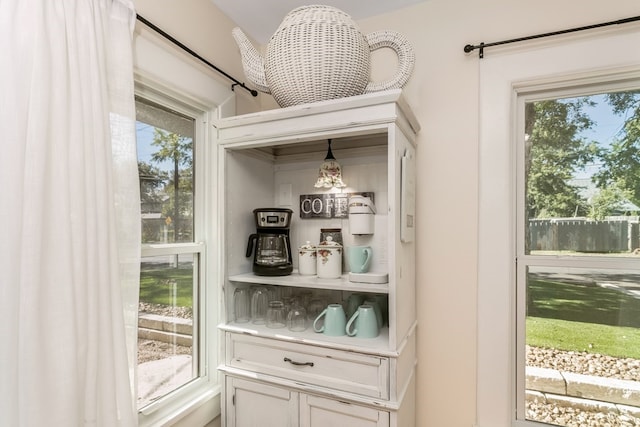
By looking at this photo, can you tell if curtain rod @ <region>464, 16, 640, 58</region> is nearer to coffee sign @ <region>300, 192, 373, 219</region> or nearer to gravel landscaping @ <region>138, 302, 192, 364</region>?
coffee sign @ <region>300, 192, 373, 219</region>

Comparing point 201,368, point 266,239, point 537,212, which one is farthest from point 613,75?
point 201,368

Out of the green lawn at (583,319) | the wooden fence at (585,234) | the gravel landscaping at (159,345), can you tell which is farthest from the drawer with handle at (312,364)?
the wooden fence at (585,234)

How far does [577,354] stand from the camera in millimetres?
1441

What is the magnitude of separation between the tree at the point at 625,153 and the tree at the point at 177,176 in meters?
1.75

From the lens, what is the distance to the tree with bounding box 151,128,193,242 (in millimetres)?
1409

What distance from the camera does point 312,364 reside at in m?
1.30

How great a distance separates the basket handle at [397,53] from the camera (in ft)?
4.28

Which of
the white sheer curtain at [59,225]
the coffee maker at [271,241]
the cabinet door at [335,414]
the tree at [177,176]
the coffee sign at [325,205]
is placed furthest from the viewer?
the coffee sign at [325,205]

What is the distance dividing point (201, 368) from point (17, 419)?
81 cm

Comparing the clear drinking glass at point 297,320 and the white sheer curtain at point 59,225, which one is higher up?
the white sheer curtain at point 59,225

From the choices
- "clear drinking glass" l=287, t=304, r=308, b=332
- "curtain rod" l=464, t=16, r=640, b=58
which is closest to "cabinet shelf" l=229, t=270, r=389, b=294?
"clear drinking glass" l=287, t=304, r=308, b=332

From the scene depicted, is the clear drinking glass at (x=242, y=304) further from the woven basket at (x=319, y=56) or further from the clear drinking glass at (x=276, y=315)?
the woven basket at (x=319, y=56)

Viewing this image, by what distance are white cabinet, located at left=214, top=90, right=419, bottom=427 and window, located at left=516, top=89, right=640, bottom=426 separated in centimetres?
51

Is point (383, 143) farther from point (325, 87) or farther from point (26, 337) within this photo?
point (26, 337)
